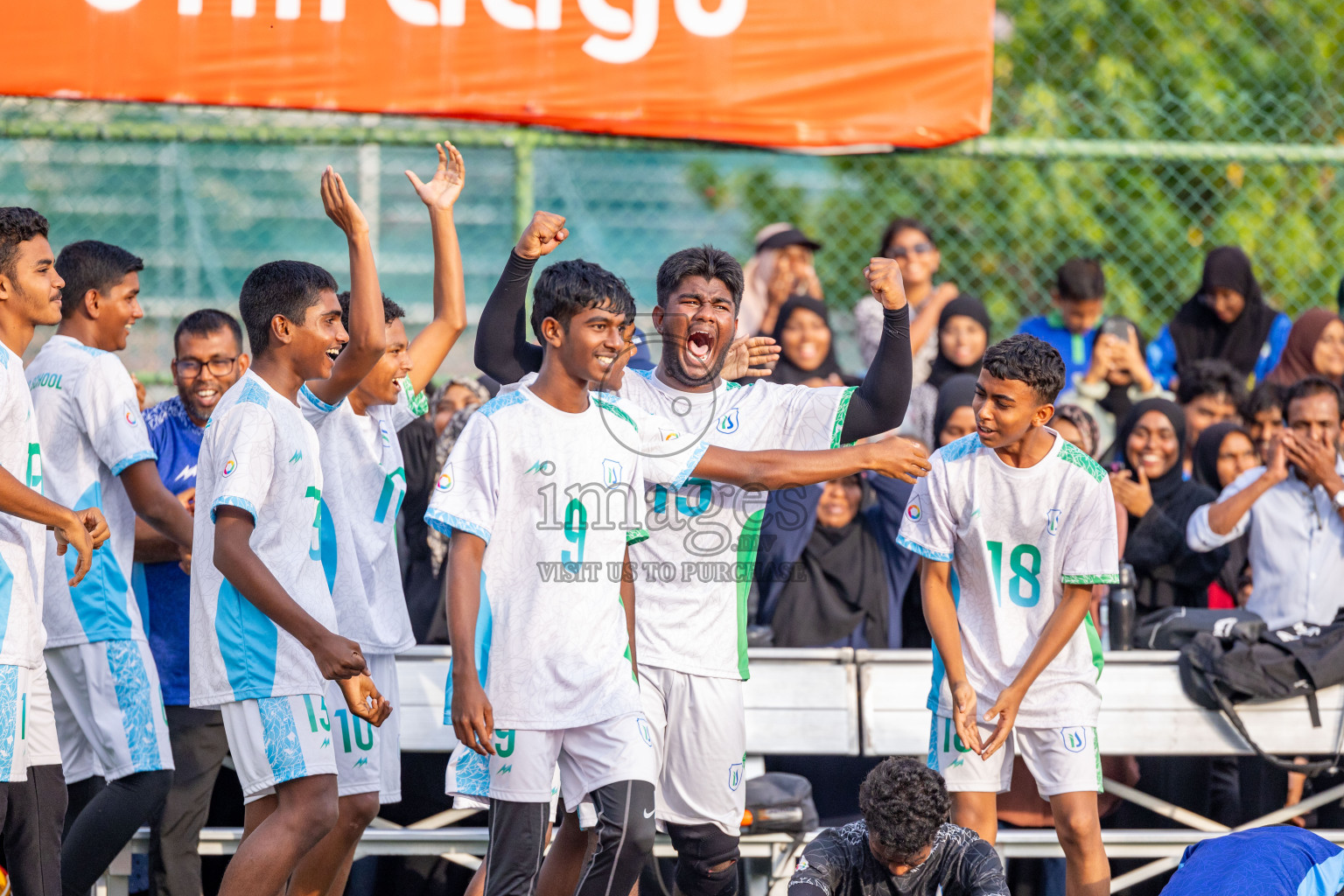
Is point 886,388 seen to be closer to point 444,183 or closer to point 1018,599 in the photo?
point 1018,599

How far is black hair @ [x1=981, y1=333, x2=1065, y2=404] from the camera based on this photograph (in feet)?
14.5

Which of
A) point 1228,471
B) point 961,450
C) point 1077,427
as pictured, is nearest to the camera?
point 961,450

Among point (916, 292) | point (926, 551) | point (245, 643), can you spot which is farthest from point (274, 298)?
A: point (916, 292)

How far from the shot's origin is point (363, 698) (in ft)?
11.9

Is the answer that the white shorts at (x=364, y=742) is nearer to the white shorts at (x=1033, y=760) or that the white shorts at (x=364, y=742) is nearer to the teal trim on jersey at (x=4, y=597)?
the teal trim on jersey at (x=4, y=597)

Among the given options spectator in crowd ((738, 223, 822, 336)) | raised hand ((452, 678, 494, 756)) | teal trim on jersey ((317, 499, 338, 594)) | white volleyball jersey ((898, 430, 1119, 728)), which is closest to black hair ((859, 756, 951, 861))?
white volleyball jersey ((898, 430, 1119, 728))

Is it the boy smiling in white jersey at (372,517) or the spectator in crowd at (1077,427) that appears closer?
the boy smiling in white jersey at (372,517)

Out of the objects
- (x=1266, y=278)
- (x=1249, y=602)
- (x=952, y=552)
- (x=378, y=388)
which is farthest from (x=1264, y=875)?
(x=1266, y=278)

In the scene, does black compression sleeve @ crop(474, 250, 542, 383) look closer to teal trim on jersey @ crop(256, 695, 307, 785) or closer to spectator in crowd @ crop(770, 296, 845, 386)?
teal trim on jersey @ crop(256, 695, 307, 785)

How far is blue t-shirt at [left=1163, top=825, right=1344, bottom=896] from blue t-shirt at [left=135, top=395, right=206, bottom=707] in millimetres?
3198

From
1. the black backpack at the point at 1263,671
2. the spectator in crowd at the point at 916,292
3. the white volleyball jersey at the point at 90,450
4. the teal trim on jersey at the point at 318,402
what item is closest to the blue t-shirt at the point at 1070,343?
the spectator in crowd at the point at 916,292

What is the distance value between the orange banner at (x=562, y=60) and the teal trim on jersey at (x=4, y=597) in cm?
361

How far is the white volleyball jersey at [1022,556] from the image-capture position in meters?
4.50

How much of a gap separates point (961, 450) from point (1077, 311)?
2.76 metres
